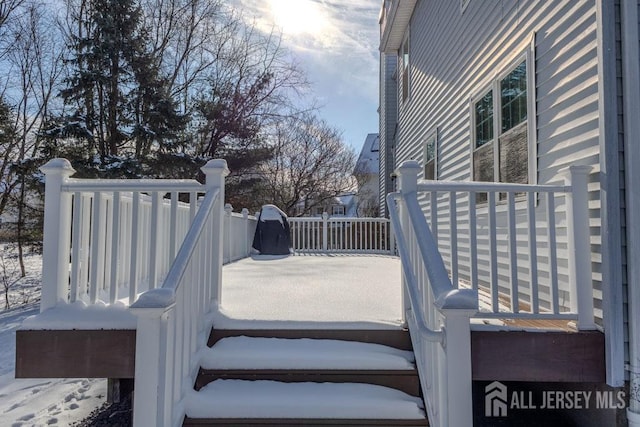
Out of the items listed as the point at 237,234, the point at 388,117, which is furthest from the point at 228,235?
the point at 388,117

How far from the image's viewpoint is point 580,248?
2.26 m

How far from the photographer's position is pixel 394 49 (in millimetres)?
9547

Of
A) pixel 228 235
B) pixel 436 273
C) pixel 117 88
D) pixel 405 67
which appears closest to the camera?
pixel 436 273

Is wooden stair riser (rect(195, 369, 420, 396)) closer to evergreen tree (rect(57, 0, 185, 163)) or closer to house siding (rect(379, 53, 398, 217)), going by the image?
evergreen tree (rect(57, 0, 185, 163))

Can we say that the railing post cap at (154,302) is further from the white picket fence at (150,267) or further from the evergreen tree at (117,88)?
the evergreen tree at (117,88)

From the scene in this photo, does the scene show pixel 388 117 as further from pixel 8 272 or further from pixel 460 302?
pixel 8 272

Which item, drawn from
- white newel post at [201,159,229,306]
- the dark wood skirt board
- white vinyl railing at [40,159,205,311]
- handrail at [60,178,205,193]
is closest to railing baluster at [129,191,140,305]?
white vinyl railing at [40,159,205,311]

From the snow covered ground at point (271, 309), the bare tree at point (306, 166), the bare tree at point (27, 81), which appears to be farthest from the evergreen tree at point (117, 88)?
the bare tree at point (306, 166)

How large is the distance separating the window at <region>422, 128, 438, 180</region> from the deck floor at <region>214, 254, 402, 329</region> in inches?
74.8

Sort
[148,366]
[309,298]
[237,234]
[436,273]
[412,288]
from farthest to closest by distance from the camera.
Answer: [237,234]
[309,298]
[412,288]
[436,273]
[148,366]

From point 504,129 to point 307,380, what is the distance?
3.02m

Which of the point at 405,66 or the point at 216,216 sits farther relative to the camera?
the point at 405,66

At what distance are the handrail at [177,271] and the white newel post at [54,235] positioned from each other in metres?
0.86

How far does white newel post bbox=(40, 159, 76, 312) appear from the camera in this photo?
2316 mm
